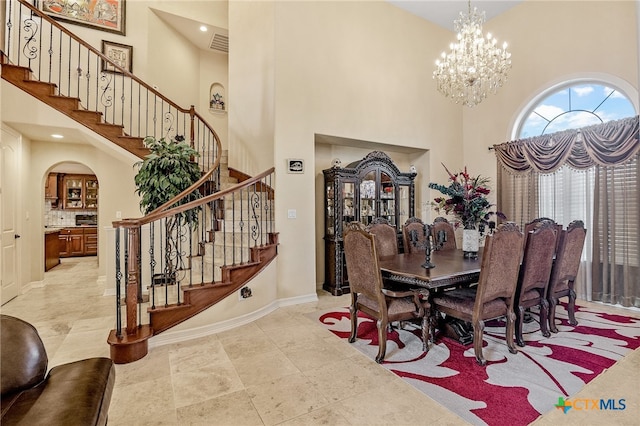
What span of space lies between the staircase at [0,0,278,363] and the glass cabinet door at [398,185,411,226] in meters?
2.38

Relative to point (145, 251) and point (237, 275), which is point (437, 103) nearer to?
point (237, 275)

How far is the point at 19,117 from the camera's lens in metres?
3.87

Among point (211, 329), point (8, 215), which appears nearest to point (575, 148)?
point (211, 329)

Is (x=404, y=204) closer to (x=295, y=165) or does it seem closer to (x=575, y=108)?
(x=295, y=165)

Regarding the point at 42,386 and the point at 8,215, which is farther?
the point at 8,215

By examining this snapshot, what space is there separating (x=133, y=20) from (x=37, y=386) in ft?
20.2

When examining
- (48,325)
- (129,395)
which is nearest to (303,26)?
(129,395)

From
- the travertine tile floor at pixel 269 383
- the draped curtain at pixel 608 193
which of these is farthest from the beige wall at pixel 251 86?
the draped curtain at pixel 608 193

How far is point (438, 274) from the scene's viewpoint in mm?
2447

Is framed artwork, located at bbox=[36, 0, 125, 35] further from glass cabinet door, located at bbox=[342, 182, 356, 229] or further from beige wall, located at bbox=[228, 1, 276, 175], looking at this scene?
glass cabinet door, located at bbox=[342, 182, 356, 229]

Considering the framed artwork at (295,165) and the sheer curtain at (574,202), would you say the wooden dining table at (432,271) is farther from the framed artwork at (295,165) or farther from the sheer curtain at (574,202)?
the sheer curtain at (574,202)

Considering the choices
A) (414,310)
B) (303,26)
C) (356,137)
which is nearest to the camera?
(414,310)

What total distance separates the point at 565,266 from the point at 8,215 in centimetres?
721

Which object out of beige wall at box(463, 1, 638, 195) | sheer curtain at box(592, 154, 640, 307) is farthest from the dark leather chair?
beige wall at box(463, 1, 638, 195)
